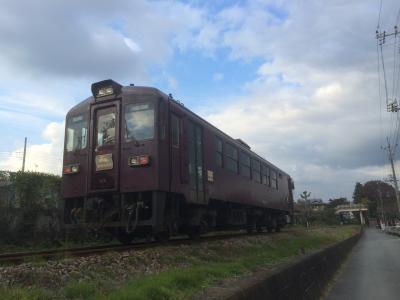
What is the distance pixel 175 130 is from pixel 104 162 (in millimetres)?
1766

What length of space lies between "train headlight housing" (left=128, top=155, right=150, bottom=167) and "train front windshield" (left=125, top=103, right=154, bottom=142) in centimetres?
44

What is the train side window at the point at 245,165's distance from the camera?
642 inches

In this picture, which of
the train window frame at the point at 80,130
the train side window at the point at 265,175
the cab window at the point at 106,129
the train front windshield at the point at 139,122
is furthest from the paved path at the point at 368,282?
the train window frame at the point at 80,130

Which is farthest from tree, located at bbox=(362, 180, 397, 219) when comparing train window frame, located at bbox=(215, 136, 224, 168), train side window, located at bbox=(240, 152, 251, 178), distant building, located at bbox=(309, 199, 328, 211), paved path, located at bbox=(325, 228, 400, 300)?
train window frame, located at bbox=(215, 136, 224, 168)

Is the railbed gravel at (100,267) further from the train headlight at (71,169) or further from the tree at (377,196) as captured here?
the tree at (377,196)

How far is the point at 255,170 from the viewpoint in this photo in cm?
1819

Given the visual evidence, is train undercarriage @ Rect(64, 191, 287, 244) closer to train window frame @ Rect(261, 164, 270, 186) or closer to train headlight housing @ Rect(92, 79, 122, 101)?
train headlight housing @ Rect(92, 79, 122, 101)

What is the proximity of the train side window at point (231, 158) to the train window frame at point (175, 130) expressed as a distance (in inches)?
151

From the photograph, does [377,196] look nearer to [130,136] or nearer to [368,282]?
[368,282]

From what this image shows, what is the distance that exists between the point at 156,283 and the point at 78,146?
6.48 meters

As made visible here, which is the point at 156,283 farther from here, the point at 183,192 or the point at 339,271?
the point at 339,271

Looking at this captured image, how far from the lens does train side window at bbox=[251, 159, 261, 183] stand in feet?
58.4

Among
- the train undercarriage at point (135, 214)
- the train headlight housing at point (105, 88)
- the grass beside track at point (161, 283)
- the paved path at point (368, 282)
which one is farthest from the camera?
the train headlight housing at point (105, 88)

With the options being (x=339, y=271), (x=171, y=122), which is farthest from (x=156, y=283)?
(x=339, y=271)
